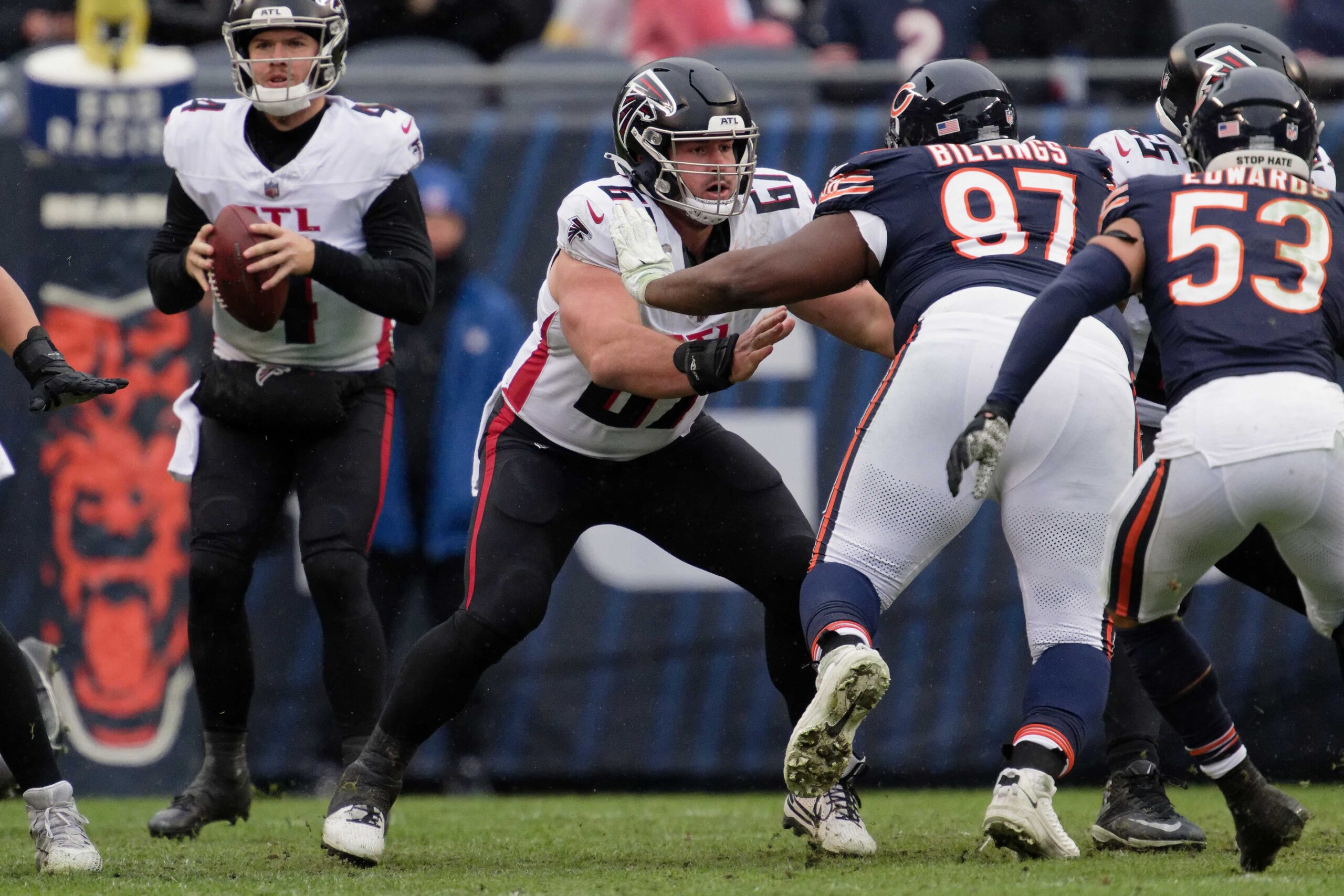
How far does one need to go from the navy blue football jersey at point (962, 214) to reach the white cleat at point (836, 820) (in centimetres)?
105

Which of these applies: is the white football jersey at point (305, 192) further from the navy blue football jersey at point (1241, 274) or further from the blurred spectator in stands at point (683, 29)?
the blurred spectator in stands at point (683, 29)

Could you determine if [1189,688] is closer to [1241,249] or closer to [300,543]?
[1241,249]

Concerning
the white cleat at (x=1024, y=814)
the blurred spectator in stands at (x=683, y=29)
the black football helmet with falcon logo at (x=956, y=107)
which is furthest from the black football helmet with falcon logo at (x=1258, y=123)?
the blurred spectator in stands at (x=683, y=29)

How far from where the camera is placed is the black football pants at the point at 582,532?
148 inches

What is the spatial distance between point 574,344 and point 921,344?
782mm

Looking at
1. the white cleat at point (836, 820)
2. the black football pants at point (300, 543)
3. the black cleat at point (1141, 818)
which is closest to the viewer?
the white cleat at point (836, 820)

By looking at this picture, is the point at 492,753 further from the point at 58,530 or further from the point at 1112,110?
the point at 1112,110

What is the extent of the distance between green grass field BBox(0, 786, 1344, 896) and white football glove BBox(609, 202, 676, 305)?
1.23 m

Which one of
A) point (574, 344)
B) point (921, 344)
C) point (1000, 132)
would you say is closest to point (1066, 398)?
point (921, 344)

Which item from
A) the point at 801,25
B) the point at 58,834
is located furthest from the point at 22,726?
the point at 801,25

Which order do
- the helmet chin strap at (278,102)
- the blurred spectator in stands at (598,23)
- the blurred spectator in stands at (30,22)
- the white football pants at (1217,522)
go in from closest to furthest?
the white football pants at (1217,522)
the helmet chin strap at (278,102)
the blurred spectator in stands at (30,22)
the blurred spectator in stands at (598,23)

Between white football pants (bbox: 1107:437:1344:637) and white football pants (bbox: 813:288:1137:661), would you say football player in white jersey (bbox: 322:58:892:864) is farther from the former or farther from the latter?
white football pants (bbox: 1107:437:1344:637)

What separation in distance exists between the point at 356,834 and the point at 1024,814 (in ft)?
4.62

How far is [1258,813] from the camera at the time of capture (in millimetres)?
3381
